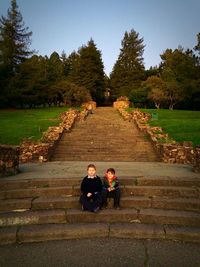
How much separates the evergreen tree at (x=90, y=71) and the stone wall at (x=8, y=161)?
139 feet

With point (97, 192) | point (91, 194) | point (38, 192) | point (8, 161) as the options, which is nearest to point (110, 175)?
point (97, 192)

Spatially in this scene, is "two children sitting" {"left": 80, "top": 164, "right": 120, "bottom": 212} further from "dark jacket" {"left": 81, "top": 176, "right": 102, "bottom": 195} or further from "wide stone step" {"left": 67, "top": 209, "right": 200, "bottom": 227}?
"wide stone step" {"left": 67, "top": 209, "right": 200, "bottom": 227}

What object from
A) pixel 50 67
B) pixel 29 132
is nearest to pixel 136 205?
pixel 29 132

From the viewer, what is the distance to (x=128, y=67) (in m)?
61.2

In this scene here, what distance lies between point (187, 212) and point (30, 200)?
371 centimetres

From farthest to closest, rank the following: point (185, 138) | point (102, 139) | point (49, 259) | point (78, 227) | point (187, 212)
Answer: point (102, 139) → point (185, 138) → point (187, 212) → point (78, 227) → point (49, 259)

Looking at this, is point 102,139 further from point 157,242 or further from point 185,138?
point 157,242

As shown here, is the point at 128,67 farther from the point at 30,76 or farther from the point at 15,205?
the point at 15,205

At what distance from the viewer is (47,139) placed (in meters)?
17.5

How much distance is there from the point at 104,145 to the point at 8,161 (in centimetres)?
880

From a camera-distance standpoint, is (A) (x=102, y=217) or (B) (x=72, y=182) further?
(B) (x=72, y=182)

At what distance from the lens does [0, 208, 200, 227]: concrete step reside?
671cm

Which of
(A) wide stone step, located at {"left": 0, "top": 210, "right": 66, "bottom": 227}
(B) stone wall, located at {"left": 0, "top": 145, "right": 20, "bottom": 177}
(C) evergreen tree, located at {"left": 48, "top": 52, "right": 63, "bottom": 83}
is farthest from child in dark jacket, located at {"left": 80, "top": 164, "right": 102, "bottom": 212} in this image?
(C) evergreen tree, located at {"left": 48, "top": 52, "right": 63, "bottom": 83}

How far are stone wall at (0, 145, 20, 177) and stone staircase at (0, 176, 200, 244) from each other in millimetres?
1204
